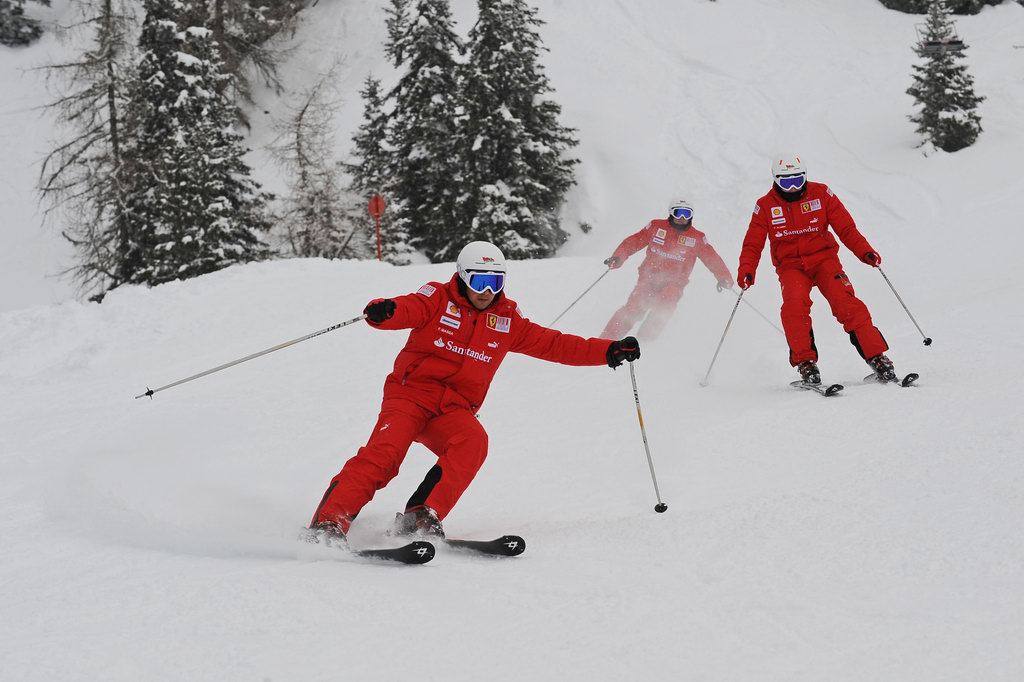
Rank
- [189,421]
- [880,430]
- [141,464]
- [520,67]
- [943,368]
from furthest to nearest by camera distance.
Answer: [520,67], [189,421], [943,368], [141,464], [880,430]

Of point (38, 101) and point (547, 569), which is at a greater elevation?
point (547, 569)

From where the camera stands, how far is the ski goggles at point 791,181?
6.63m

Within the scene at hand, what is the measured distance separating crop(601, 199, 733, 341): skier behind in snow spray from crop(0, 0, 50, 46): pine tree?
3836 centimetres

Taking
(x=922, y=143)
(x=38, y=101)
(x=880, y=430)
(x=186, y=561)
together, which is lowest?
(x=38, y=101)

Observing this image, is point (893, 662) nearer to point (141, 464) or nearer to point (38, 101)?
point (141, 464)

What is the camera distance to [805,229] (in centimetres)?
667

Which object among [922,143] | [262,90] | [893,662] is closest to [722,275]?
[893,662]

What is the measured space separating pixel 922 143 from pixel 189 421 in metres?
19.2

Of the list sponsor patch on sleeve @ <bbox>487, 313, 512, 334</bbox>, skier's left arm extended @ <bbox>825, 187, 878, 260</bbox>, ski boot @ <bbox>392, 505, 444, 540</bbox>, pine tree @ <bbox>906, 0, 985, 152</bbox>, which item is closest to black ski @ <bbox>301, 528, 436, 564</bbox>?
ski boot @ <bbox>392, 505, 444, 540</bbox>

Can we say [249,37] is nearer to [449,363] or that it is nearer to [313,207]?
[313,207]

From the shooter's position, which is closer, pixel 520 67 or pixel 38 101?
pixel 520 67

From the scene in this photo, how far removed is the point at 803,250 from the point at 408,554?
4615 mm

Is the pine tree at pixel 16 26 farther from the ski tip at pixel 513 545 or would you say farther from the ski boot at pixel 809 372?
the ski tip at pixel 513 545

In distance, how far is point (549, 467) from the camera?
5.68 metres
